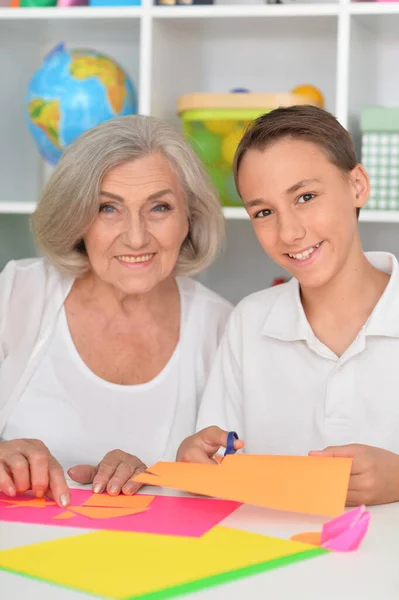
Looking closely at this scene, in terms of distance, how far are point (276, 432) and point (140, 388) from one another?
31cm

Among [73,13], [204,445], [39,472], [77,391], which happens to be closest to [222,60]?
[73,13]

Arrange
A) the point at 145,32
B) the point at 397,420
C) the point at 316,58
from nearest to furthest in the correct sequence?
the point at 397,420 → the point at 145,32 → the point at 316,58

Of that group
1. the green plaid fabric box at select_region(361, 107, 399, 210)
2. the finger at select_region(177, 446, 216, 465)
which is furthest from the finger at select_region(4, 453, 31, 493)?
the green plaid fabric box at select_region(361, 107, 399, 210)

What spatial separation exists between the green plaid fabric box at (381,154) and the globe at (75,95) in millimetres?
580

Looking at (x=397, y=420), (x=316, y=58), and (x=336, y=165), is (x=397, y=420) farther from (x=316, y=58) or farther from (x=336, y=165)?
(x=316, y=58)

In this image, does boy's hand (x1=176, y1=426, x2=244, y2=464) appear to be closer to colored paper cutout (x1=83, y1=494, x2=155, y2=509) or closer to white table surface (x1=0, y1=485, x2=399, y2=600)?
colored paper cutout (x1=83, y1=494, x2=155, y2=509)

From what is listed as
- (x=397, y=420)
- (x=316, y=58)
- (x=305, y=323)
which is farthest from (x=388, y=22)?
(x=397, y=420)

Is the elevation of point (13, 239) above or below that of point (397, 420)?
above

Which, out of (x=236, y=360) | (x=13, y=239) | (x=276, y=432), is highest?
(x=13, y=239)

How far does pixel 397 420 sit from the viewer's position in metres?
1.41

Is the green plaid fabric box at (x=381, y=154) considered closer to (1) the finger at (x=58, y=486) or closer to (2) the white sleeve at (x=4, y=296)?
→ (2) the white sleeve at (x=4, y=296)

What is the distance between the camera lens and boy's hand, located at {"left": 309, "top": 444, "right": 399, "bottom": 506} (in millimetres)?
1058

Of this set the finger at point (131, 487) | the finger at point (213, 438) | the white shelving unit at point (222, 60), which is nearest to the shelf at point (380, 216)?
the white shelving unit at point (222, 60)

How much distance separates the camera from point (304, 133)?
1439mm
